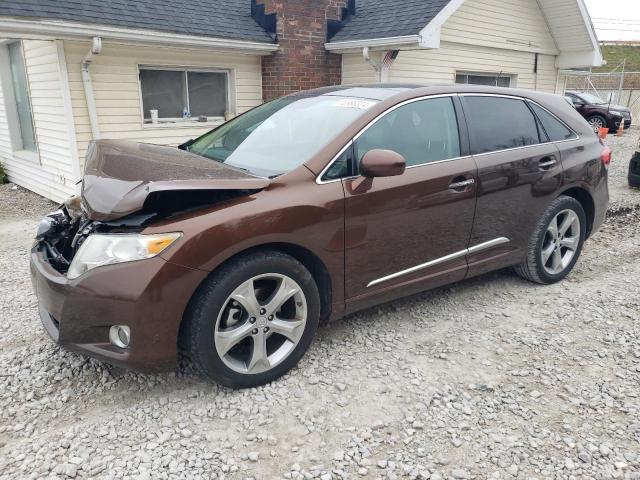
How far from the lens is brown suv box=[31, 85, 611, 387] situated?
2635 millimetres

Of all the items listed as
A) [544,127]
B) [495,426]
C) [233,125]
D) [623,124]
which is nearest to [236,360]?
[495,426]

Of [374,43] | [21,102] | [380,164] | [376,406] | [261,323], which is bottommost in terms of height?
[376,406]

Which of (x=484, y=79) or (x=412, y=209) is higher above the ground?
(x=484, y=79)

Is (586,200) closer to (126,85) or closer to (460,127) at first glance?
(460,127)

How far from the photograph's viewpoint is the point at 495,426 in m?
2.72

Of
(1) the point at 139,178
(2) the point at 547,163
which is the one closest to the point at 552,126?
(2) the point at 547,163

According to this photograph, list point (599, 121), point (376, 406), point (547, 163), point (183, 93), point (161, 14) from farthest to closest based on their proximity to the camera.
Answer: point (599, 121) < point (183, 93) < point (161, 14) < point (547, 163) < point (376, 406)

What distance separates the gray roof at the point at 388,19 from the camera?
8.57 meters

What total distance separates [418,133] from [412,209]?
0.55 metres

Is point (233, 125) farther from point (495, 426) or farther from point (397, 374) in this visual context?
point (495, 426)

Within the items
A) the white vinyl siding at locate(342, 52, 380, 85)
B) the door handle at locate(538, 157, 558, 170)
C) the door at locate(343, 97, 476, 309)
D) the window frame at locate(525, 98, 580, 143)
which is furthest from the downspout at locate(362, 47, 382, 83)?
the door at locate(343, 97, 476, 309)

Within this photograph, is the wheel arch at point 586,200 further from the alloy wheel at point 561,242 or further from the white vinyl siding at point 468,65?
the white vinyl siding at point 468,65

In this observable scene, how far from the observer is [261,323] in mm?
2908

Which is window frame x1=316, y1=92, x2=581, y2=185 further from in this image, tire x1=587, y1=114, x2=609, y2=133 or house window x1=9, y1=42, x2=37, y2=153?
tire x1=587, y1=114, x2=609, y2=133
